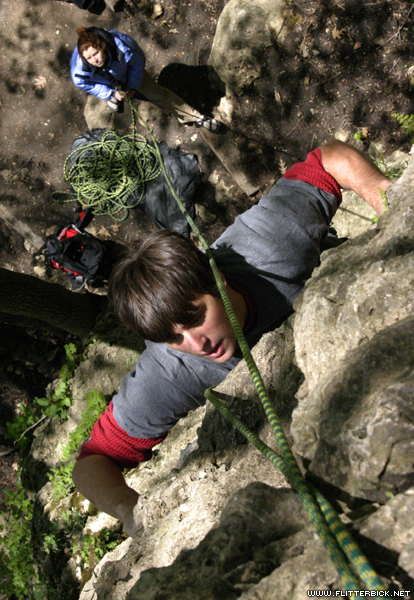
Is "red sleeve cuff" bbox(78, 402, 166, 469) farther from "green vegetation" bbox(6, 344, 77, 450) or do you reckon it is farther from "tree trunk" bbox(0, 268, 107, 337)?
"green vegetation" bbox(6, 344, 77, 450)

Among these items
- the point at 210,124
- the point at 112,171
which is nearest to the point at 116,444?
the point at 112,171

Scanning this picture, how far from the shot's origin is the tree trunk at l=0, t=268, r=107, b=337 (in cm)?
407

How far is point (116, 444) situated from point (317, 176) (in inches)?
105

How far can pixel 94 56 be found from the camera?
4625mm

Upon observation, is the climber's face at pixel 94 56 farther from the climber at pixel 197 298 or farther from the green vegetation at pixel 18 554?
the green vegetation at pixel 18 554

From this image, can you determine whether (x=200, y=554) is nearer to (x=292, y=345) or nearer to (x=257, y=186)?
(x=292, y=345)

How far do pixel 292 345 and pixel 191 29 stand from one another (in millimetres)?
6347

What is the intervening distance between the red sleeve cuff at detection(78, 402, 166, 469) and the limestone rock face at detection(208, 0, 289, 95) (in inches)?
202

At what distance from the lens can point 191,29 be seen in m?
6.23

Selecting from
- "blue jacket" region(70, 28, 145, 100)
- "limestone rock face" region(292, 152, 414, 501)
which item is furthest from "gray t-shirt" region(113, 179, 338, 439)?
"blue jacket" region(70, 28, 145, 100)

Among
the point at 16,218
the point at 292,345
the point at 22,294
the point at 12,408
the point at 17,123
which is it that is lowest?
the point at 12,408

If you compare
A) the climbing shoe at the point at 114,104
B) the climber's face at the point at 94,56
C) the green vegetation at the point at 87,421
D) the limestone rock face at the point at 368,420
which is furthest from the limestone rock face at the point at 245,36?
the limestone rock face at the point at 368,420

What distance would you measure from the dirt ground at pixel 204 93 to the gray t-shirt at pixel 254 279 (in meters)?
2.84

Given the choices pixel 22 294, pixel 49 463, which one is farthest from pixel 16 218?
pixel 49 463
